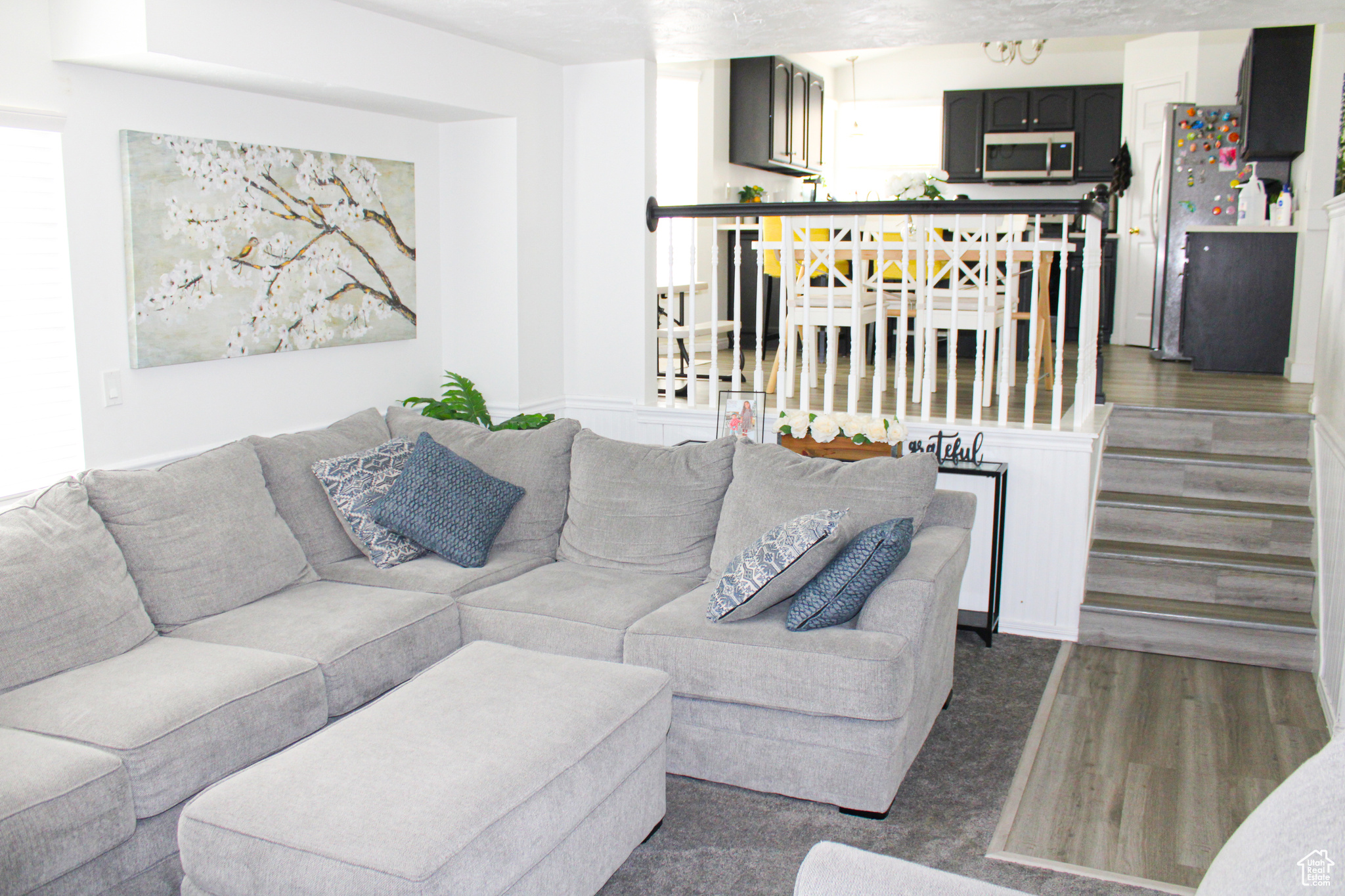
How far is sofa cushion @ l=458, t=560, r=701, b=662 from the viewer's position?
123 inches

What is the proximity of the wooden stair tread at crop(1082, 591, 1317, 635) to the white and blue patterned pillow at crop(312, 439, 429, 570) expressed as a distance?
269 cm

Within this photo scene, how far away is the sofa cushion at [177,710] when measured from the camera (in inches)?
93.0

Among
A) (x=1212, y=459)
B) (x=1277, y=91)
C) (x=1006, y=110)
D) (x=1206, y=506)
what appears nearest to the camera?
(x=1206, y=506)

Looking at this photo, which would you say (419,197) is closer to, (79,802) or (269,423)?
(269,423)

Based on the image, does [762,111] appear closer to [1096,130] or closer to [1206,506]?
[1096,130]

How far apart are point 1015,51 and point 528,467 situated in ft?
25.3

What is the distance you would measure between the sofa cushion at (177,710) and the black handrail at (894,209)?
2908 mm

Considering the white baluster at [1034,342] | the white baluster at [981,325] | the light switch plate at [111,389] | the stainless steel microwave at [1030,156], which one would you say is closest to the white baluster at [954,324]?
the white baluster at [981,325]

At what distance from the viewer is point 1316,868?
1.20 metres

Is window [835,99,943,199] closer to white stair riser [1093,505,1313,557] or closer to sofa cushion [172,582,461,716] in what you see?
white stair riser [1093,505,1313,557]

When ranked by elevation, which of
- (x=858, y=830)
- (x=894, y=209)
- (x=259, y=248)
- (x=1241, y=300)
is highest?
(x=894, y=209)

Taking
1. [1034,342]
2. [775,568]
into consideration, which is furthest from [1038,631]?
[775,568]

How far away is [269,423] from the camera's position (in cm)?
412

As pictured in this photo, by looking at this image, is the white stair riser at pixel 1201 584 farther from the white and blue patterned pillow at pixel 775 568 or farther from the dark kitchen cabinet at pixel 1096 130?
the dark kitchen cabinet at pixel 1096 130
